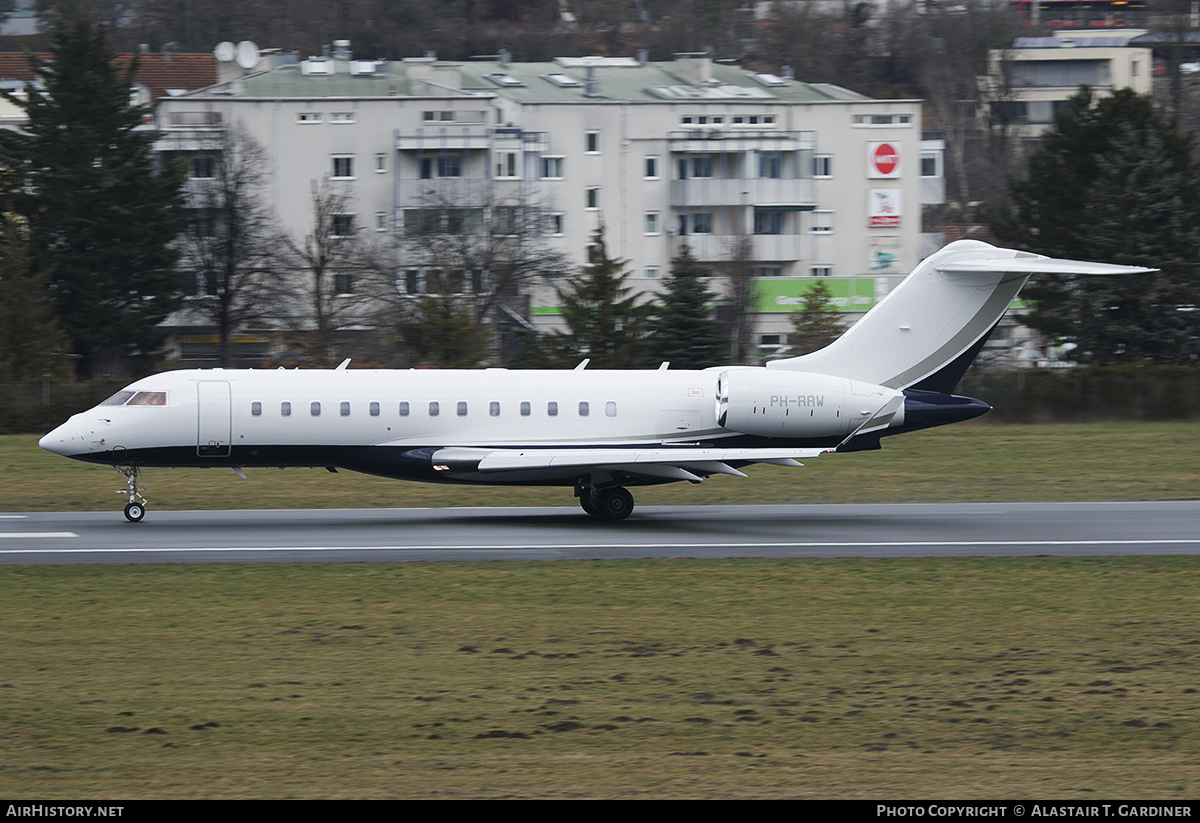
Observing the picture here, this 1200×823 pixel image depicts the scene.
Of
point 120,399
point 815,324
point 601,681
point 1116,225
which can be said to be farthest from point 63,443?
point 1116,225

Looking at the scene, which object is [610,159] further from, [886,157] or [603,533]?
[603,533]

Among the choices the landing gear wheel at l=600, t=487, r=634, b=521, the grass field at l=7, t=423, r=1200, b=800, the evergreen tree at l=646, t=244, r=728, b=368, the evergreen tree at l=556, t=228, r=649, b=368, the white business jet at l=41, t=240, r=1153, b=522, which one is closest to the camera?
the grass field at l=7, t=423, r=1200, b=800

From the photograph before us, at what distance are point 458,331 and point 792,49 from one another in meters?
78.0

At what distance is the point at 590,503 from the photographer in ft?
85.3

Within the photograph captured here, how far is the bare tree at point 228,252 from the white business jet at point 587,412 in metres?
45.3

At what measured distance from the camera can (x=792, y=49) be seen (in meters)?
123

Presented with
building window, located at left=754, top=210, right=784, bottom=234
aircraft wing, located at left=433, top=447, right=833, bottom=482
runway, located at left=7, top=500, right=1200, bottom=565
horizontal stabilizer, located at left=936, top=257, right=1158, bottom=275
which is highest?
building window, located at left=754, top=210, right=784, bottom=234

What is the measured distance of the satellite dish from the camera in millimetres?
87325

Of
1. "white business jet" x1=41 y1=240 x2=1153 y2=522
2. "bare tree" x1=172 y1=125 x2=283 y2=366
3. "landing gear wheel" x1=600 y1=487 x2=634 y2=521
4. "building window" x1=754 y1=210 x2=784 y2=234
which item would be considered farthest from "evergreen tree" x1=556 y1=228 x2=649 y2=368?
"building window" x1=754 y1=210 x2=784 y2=234

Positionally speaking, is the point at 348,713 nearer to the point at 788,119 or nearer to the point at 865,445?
the point at 865,445

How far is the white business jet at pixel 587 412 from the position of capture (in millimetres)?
24625

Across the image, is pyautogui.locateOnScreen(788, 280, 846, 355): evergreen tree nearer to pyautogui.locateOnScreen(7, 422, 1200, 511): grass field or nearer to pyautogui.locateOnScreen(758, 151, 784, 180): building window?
pyautogui.locateOnScreen(758, 151, 784, 180): building window

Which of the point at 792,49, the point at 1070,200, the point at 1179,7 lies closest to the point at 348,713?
the point at 1070,200

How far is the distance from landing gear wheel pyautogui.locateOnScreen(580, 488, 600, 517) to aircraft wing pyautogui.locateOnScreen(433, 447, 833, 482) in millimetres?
1276
